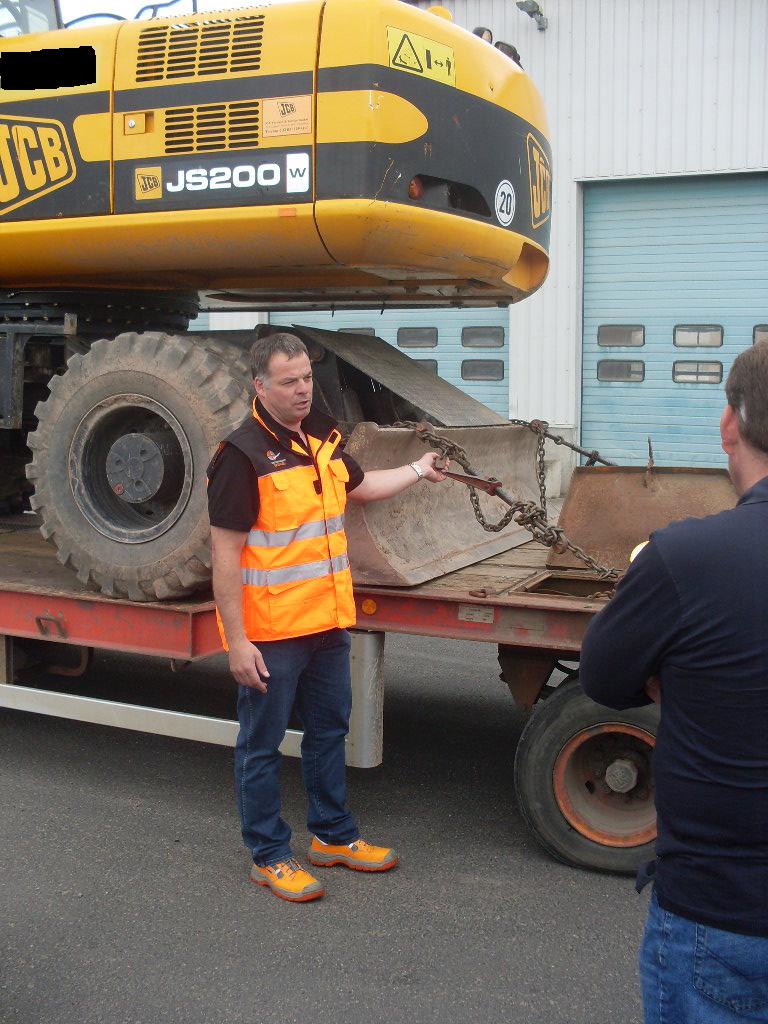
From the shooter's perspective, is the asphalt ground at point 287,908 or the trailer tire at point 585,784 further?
the trailer tire at point 585,784

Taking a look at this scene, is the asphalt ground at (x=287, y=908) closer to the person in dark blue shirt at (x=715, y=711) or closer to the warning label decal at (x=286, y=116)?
the person in dark blue shirt at (x=715, y=711)

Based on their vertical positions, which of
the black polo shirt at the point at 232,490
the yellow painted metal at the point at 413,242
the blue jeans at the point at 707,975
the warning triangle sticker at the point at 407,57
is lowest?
the blue jeans at the point at 707,975

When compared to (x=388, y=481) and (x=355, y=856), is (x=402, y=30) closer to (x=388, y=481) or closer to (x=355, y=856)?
(x=388, y=481)

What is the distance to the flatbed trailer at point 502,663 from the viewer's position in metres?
4.08

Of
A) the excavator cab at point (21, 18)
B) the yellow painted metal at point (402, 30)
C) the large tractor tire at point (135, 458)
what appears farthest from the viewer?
the excavator cab at point (21, 18)

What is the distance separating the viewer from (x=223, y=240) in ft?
15.1

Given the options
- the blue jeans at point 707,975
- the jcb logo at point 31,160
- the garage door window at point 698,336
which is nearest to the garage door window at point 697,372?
the garage door window at point 698,336

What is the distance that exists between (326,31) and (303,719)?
266 cm

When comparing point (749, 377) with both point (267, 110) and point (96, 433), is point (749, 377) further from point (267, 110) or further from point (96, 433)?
point (96, 433)

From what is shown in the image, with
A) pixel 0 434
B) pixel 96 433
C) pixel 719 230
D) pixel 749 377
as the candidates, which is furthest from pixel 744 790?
pixel 719 230

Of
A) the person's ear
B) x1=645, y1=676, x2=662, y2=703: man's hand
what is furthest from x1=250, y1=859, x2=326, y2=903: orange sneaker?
the person's ear

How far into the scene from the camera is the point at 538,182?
17.1 feet

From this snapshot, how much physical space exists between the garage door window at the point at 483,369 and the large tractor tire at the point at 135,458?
29.4ft

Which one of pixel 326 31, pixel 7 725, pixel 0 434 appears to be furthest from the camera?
pixel 0 434
